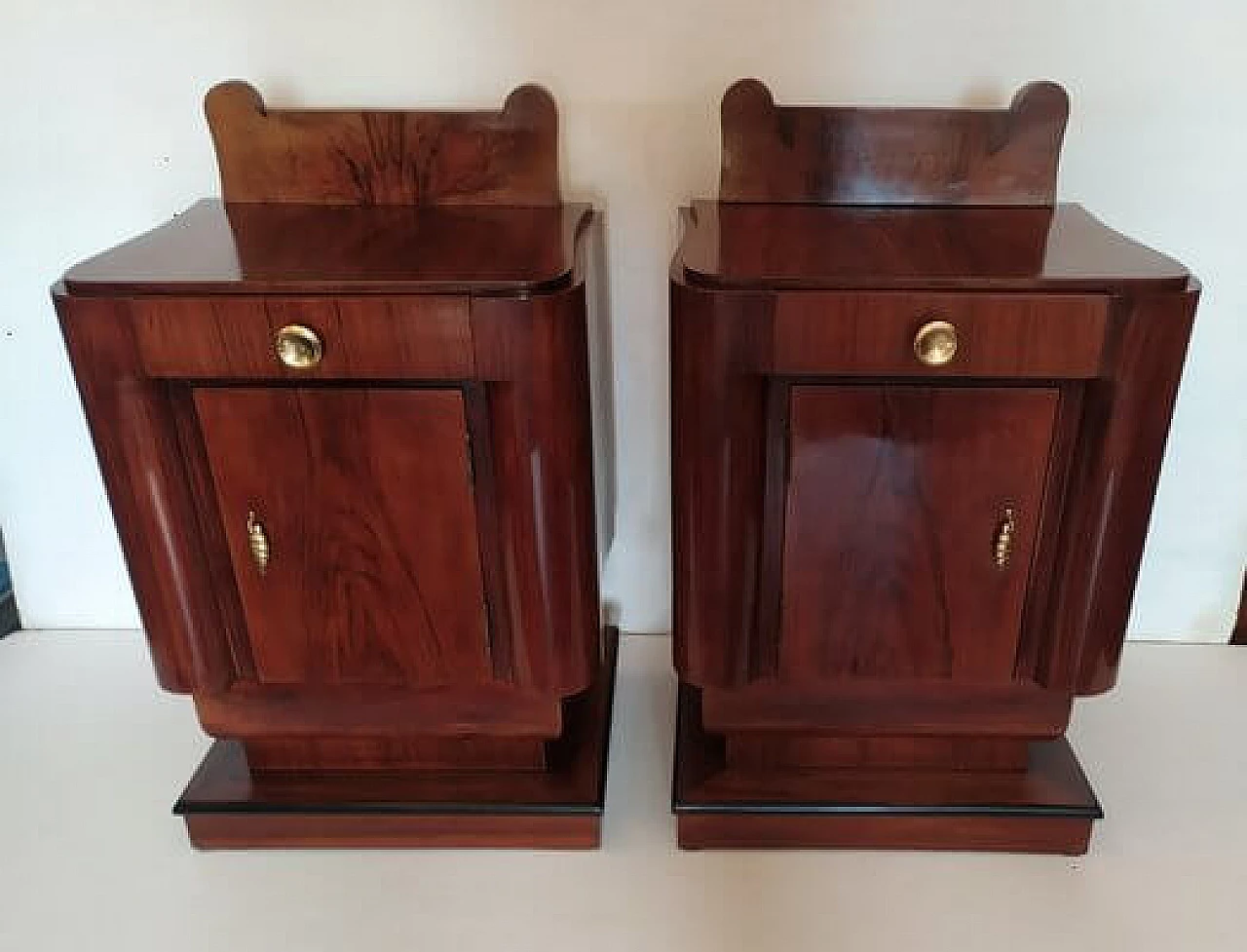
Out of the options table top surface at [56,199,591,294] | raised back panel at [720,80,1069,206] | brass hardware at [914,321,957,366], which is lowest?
brass hardware at [914,321,957,366]

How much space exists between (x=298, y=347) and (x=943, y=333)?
52 centimetres

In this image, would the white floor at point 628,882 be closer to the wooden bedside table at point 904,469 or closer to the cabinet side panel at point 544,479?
the wooden bedside table at point 904,469

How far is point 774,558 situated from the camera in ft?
3.21

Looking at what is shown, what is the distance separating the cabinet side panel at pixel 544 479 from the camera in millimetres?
874

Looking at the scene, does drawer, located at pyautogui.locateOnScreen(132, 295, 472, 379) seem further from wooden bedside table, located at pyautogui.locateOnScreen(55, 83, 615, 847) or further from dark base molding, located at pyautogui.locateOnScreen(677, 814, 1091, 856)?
dark base molding, located at pyautogui.locateOnScreen(677, 814, 1091, 856)

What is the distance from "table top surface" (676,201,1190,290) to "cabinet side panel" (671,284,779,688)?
4 centimetres

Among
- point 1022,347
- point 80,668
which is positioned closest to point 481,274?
point 1022,347

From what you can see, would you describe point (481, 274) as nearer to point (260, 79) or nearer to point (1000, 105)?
point (260, 79)

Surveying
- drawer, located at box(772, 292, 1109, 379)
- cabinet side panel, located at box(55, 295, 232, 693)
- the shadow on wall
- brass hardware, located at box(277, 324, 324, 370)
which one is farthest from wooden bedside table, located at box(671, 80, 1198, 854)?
the shadow on wall

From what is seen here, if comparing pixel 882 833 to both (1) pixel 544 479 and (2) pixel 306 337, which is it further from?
(2) pixel 306 337

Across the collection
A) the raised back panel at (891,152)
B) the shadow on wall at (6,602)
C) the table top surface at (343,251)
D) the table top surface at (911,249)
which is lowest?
the shadow on wall at (6,602)

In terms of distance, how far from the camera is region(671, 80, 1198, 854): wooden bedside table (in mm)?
864

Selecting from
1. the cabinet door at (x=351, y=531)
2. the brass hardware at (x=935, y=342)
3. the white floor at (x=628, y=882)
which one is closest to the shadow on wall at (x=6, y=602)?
the white floor at (x=628, y=882)

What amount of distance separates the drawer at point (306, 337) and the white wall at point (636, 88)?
1.33 feet
